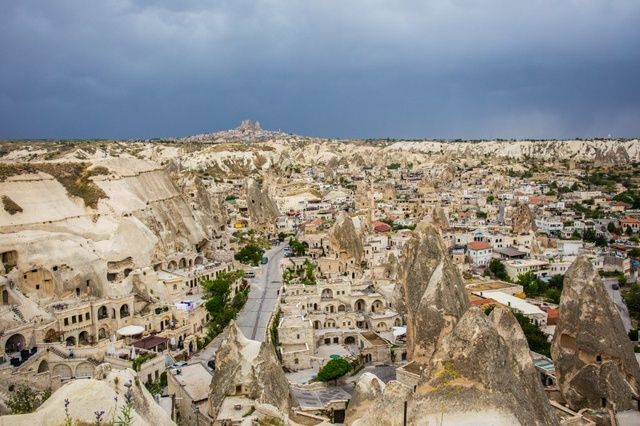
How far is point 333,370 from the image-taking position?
2916cm

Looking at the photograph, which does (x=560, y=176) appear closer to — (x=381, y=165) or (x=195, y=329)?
(x=381, y=165)

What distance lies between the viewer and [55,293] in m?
34.2

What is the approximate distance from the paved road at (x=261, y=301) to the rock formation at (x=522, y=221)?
87.1 feet

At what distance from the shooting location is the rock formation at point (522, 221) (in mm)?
Answer: 63438

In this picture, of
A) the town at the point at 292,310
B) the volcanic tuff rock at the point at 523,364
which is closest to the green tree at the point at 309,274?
the town at the point at 292,310

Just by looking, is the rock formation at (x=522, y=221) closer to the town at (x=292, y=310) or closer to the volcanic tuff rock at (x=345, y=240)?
the town at (x=292, y=310)

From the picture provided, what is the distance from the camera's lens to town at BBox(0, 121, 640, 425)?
568 inches

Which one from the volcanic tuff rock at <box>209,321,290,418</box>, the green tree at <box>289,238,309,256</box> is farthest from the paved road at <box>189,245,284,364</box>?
the volcanic tuff rock at <box>209,321,290,418</box>

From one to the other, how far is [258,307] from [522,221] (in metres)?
36.2

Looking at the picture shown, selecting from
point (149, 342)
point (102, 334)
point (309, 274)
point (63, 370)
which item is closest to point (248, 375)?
point (63, 370)

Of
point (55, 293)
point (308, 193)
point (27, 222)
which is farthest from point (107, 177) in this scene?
point (308, 193)

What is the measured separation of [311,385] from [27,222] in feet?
74.3

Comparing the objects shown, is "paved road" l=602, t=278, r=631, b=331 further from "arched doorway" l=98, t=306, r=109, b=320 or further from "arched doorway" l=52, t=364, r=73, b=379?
"arched doorway" l=52, t=364, r=73, b=379

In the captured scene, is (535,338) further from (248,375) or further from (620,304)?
(248,375)
